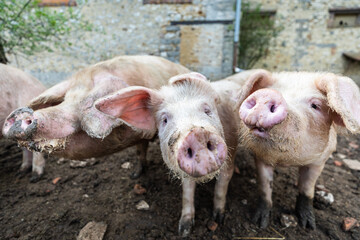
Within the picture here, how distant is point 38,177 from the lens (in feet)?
10.2

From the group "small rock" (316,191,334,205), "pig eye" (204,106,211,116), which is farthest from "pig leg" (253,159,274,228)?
"pig eye" (204,106,211,116)

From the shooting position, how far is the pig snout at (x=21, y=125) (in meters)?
1.54

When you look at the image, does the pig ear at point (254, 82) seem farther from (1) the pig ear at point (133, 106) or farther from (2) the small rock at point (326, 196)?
(2) the small rock at point (326, 196)

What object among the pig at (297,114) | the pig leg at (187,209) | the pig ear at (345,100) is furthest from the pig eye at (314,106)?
the pig leg at (187,209)

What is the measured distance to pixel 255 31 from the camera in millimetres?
9672

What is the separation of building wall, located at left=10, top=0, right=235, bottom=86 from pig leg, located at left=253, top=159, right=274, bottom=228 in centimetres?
548

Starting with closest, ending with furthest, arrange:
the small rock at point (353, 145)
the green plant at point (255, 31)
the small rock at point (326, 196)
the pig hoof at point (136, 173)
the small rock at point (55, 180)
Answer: the small rock at point (326, 196), the small rock at point (55, 180), the pig hoof at point (136, 173), the small rock at point (353, 145), the green plant at point (255, 31)

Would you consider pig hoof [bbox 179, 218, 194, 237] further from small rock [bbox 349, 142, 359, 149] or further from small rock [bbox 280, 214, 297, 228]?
small rock [bbox 349, 142, 359, 149]

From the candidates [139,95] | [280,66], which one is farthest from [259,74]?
[280,66]

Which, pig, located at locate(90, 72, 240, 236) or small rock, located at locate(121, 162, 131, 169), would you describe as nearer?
pig, located at locate(90, 72, 240, 236)

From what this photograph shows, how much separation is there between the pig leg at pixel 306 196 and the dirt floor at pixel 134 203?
101 millimetres

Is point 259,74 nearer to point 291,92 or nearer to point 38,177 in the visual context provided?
point 291,92

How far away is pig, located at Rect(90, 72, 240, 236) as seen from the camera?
1.34 metres

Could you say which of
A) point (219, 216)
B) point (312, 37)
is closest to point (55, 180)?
point (219, 216)
